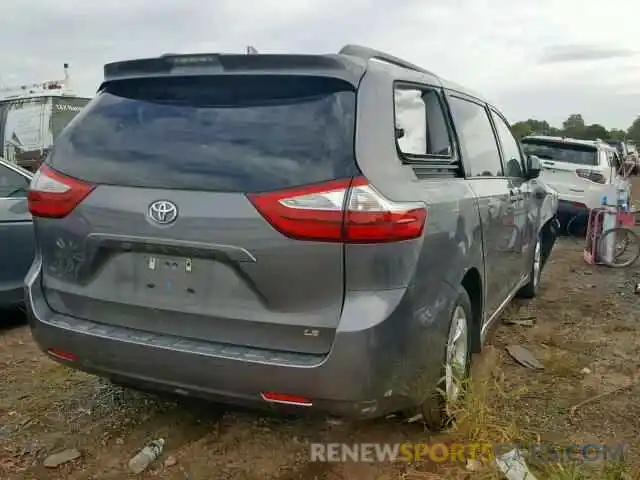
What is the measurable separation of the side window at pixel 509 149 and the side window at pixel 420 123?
1.38m

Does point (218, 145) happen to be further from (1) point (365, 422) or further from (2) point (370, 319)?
(1) point (365, 422)

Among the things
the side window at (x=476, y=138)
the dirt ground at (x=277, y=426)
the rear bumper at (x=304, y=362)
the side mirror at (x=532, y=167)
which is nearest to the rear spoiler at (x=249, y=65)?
the rear bumper at (x=304, y=362)

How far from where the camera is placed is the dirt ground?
2.81m

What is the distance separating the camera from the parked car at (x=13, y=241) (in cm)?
457

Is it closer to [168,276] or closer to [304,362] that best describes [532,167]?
[304,362]

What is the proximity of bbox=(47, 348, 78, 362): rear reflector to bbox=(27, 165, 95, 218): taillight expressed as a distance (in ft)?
1.94

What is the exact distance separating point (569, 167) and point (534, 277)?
16.5 feet

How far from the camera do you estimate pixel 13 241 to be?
4.61 meters

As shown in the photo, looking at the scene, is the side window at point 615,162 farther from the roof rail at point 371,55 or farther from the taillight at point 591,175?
the roof rail at point 371,55

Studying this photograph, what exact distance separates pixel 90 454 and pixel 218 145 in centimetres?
161

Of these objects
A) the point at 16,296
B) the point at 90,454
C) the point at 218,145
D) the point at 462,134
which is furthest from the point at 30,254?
the point at 462,134

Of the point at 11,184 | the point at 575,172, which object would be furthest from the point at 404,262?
the point at 575,172

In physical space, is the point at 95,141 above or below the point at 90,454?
above

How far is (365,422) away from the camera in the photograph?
322cm
